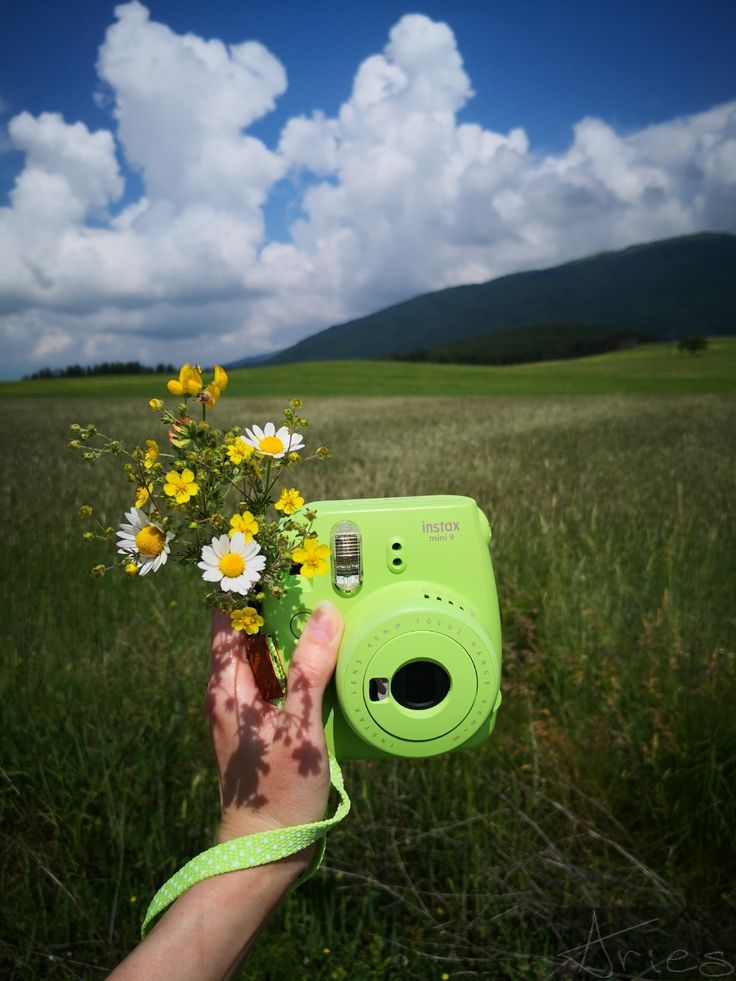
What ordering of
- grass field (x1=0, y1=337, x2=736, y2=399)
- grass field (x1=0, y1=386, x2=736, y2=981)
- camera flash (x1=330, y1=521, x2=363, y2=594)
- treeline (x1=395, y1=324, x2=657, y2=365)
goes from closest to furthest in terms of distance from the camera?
camera flash (x1=330, y1=521, x2=363, y2=594), grass field (x1=0, y1=386, x2=736, y2=981), grass field (x1=0, y1=337, x2=736, y2=399), treeline (x1=395, y1=324, x2=657, y2=365)

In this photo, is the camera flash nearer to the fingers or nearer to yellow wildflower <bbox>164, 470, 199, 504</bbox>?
the fingers

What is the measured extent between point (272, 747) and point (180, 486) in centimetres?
48

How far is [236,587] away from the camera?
849mm

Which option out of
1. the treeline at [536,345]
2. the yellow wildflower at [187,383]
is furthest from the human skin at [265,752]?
the treeline at [536,345]

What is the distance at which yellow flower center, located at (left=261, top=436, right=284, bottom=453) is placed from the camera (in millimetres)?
950

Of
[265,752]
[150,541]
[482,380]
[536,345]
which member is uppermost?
[536,345]

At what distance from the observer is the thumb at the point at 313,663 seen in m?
1.00

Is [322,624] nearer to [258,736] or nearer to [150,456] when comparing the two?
[258,736]

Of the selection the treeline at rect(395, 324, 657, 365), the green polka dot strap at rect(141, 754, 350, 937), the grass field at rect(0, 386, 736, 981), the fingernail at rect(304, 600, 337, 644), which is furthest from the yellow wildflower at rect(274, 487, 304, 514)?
the treeline at rect(395, 324, 657, 365)

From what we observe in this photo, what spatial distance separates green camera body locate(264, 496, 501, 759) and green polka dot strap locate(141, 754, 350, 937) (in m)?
0.20

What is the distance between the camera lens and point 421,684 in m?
1.10

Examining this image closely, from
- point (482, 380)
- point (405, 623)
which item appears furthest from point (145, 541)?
point (482, 380)

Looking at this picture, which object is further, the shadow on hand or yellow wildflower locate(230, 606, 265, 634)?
the shadow on hand

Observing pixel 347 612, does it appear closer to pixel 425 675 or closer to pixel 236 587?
pixel 425 675
